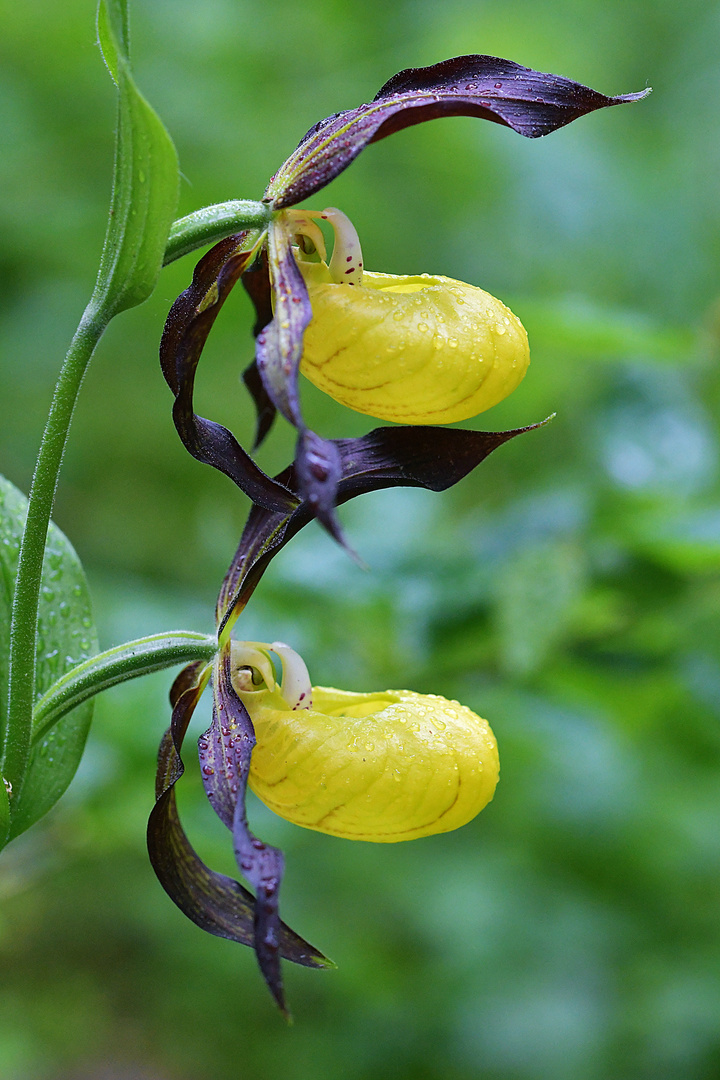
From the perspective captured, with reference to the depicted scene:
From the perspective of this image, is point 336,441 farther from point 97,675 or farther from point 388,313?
point 97,675

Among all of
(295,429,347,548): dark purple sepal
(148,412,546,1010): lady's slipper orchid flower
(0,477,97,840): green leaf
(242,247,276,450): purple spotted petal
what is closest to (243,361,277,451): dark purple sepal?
(242,247,276,450): purple spotted petal

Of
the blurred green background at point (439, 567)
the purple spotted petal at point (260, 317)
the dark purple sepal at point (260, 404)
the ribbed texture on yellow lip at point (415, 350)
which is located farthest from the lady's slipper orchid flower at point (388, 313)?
the blurred green background at point (439, 567)

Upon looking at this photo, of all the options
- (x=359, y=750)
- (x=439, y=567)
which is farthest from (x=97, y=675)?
(x=439, y=567)

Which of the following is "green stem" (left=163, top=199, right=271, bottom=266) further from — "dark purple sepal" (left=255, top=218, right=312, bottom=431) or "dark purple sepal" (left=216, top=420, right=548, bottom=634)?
"dark purple sepal" (left=216, top=420, right=548, bottom=634)

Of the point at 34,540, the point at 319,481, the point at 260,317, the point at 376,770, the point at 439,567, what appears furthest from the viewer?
the point at 439,567

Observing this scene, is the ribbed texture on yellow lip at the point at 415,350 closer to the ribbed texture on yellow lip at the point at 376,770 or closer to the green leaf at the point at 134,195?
the green leaf at the point at 134,195

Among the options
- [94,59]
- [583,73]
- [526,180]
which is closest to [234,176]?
[94,59]

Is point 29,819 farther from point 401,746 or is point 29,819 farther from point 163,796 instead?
point 401,746
